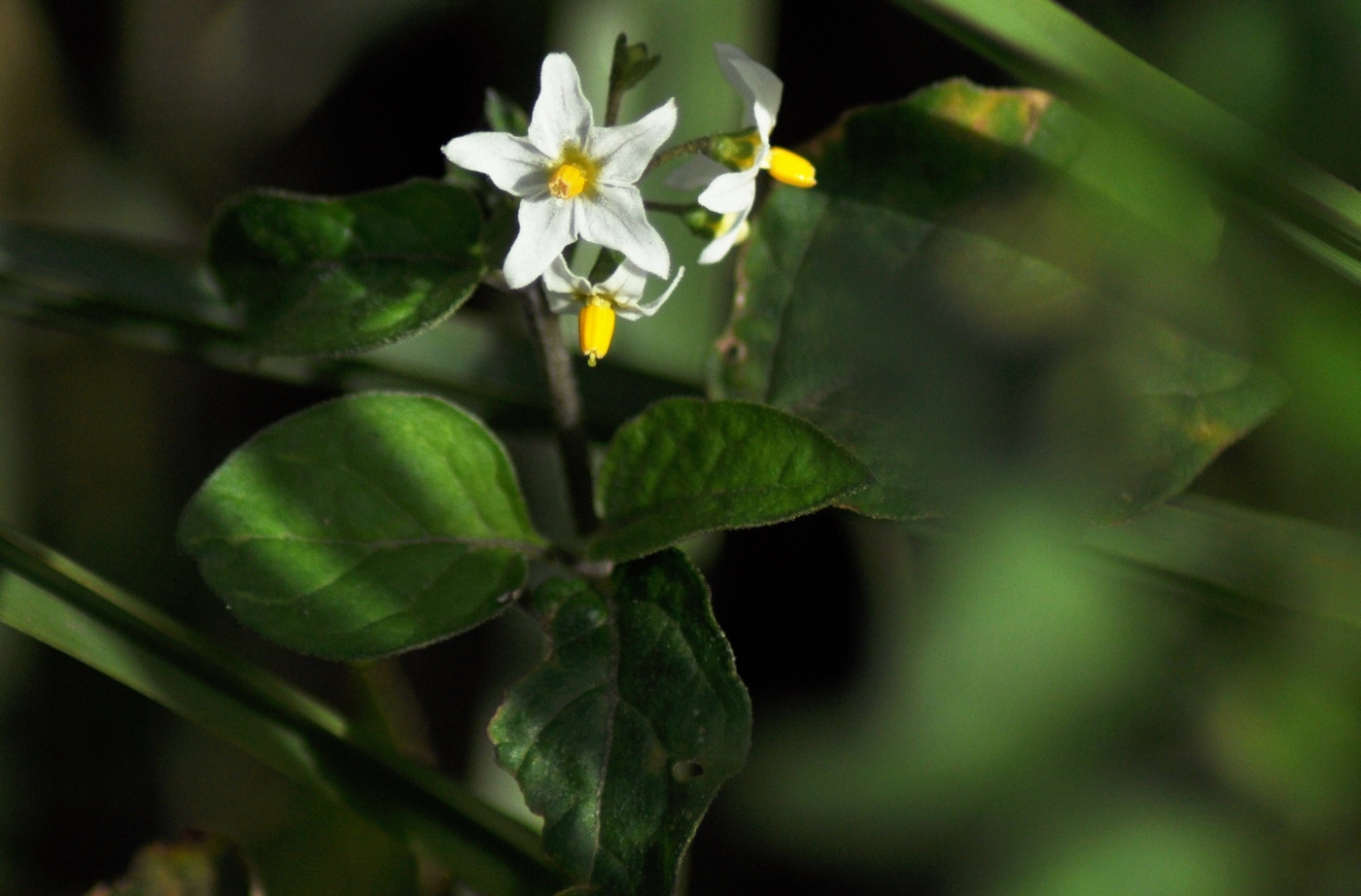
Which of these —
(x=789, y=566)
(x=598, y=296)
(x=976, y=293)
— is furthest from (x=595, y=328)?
(x=789, y=566)

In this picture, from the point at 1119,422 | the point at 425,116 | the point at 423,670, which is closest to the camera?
the point at 1119,422

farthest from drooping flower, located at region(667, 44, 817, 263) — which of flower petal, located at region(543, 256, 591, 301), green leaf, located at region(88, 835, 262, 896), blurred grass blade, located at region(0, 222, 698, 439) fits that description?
green leaf, located at region(88, 835, 262, 896)

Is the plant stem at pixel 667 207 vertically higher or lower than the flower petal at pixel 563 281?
higher

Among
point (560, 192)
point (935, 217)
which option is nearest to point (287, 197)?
point (560, 192)

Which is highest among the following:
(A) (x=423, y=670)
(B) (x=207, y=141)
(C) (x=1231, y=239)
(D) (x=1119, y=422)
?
(C) (x=1231, y=239)

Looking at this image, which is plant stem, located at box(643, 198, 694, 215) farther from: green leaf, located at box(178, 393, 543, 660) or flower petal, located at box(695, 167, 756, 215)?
green leaf, located at box(178, 393, 543, 660)

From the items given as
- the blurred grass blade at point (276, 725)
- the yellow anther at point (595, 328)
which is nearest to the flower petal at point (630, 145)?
the yellow anther at point (595, 328)

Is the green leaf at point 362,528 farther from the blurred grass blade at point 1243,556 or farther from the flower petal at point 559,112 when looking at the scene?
the blurred grass blade at point 1243,556

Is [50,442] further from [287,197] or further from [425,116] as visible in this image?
[287,197]
